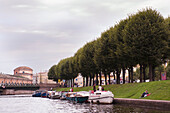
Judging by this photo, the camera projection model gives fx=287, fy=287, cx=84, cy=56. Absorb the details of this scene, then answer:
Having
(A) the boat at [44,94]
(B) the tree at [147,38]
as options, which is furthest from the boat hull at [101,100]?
(A) the boat at [44,94]

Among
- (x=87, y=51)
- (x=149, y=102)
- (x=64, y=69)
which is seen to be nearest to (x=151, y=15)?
(x=149, y=102)

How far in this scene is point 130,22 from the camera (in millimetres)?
63469

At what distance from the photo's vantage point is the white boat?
48.9 metres

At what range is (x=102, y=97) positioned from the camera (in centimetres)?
5012

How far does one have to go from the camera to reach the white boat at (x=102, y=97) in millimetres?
48906

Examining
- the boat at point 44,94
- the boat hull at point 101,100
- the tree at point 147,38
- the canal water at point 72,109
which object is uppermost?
the tree at point 147,38

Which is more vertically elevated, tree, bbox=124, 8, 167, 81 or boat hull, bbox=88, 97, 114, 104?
tree, bbox=124, 8, 167, 81

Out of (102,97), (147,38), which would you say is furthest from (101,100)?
(147,38)

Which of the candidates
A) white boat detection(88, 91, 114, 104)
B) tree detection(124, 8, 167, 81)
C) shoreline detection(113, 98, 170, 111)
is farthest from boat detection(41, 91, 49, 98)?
shoreline detection(113, 98, 170, 111)

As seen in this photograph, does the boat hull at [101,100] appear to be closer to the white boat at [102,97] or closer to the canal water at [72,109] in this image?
the white boat at [102,97]

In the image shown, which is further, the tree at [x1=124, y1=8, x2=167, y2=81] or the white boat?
the tree at [x1=124, y1=8, x2=167, y2=81]

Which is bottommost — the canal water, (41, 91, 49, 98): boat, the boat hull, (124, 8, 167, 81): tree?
(41, 91, 49, 98): boat

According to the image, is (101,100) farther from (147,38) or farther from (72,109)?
(147,38)

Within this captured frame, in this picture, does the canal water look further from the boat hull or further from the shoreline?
the shoreline
